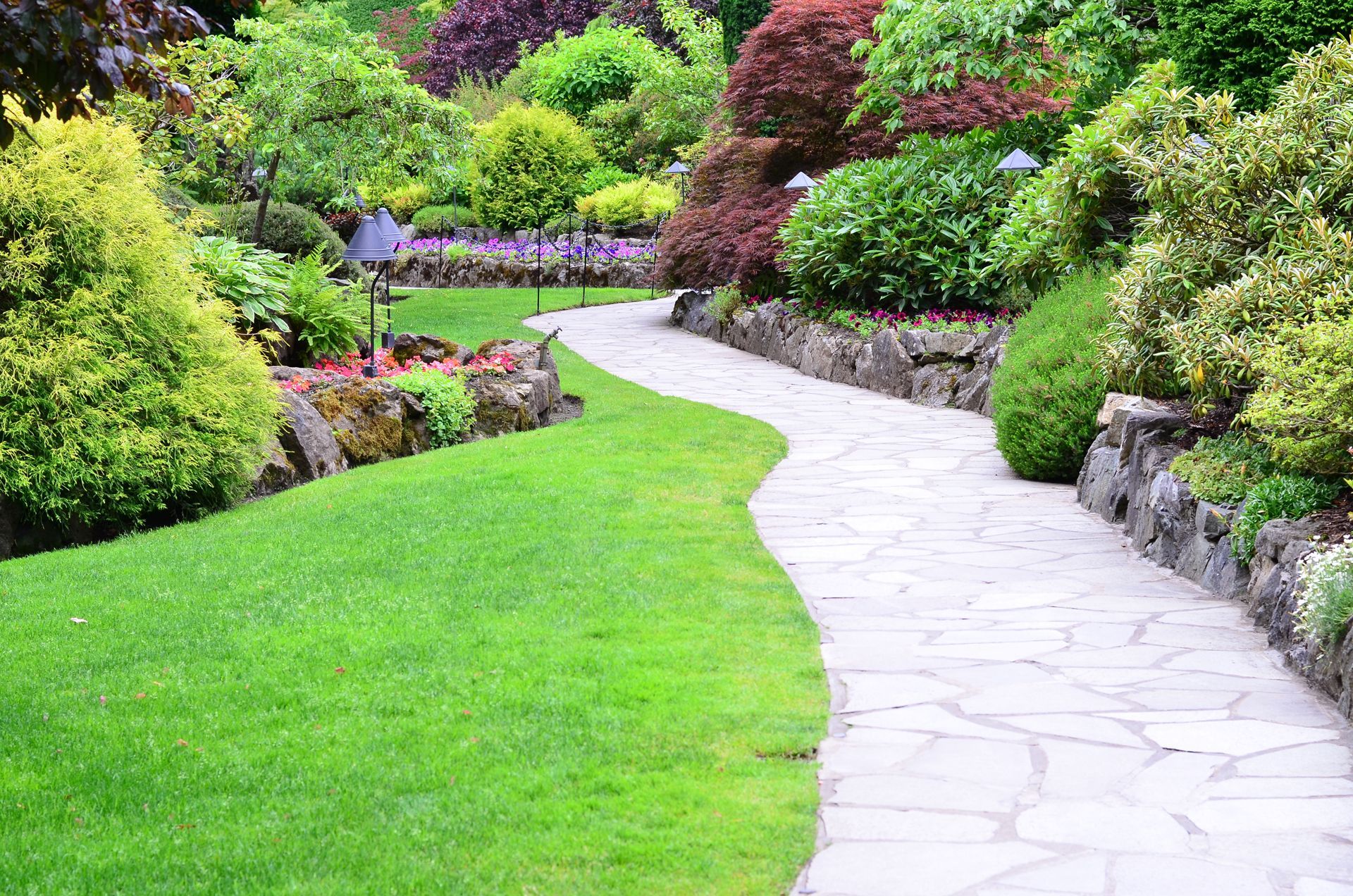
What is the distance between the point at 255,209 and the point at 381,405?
10.4m

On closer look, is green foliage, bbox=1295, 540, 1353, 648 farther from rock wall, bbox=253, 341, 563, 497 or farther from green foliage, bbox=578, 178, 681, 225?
green foliage, bbox=578, 178, 681, 225

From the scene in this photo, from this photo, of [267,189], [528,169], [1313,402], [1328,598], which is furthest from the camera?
[528,169]

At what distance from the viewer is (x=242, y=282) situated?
413 inches

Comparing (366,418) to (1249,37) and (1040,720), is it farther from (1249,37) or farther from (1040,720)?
(1249,37)

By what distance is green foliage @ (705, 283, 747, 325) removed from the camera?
1825 centimetres

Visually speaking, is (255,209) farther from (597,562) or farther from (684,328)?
(597,562)

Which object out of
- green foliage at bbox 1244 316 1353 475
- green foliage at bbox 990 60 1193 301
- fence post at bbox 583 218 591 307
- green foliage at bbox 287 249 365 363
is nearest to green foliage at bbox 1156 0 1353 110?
green foliage at bbox 990 60 1193 301

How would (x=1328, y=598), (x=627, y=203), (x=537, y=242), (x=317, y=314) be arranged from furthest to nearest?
(x=627, y=203)
(x=537, y=242)
(x=317, y=314)
(x=1328, y=598)

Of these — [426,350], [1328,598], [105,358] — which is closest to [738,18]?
[426,350]

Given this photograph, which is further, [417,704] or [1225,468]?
[1225,468]

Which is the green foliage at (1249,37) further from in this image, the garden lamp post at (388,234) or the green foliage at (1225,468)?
the garden lamp post at (388,234)

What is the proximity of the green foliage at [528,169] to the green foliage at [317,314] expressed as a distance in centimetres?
1757

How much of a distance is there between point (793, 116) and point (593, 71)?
15130 millimetres

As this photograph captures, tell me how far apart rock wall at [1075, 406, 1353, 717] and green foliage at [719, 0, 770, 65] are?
55.5ft
